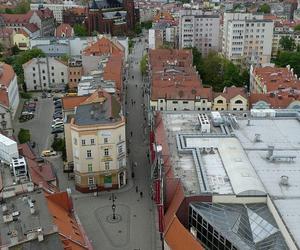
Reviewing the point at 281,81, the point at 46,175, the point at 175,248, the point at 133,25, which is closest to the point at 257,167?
the point at 175,248

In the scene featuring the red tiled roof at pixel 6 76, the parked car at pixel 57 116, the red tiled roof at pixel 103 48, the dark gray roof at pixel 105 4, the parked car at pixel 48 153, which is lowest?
the parked car at pixel 48 153

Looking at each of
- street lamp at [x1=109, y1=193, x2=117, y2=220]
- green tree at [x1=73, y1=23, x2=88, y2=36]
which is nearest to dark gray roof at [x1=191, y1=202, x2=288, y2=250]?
street lamp at [x1=109, y1=193, x2=117, y2=220]

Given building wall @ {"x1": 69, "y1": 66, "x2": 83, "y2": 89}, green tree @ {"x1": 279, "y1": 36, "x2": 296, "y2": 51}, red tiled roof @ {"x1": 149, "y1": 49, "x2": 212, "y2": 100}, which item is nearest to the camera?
red tiled roof @ {"x1": 149, "y1": 49, "x2": 212, "y2": 100}

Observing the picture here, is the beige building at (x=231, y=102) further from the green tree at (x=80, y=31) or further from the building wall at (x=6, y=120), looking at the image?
the green tree at (x=80, y=31)

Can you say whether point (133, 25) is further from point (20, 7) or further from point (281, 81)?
point (281, 81)

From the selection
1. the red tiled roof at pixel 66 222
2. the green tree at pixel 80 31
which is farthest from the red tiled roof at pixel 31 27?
the red tiled roof at pixel 66 222

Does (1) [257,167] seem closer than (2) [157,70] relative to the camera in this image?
Yes

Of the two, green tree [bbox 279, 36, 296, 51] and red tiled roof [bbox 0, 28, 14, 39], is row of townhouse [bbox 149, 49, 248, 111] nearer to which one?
green tree [bbox 279, 36, 296, 51]
